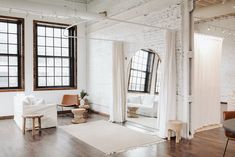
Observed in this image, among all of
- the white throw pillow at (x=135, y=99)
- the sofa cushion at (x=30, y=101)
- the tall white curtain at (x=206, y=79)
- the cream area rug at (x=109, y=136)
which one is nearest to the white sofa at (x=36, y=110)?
the sofa cushion at (x=30, y=101)

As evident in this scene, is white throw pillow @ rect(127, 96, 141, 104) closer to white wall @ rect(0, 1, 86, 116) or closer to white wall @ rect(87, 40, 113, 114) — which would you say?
white wall @ rect(87, 40, 113, 114)

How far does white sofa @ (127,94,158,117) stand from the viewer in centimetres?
693

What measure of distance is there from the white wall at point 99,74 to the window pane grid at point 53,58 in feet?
2.51

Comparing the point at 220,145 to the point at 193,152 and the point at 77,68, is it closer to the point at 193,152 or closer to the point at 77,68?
the point at 193,152

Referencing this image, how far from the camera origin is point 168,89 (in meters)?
5.28

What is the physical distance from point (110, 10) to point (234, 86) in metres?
6.85

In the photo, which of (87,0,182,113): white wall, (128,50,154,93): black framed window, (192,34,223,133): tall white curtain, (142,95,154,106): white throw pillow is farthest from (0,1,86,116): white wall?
(192,34,223,133): tall white curtain

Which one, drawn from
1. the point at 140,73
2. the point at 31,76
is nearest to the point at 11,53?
the point at 31,76

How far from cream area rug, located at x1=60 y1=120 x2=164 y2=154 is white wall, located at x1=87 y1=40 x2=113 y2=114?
165cm

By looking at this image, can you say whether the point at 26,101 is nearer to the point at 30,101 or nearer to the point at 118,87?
the point at 30,101

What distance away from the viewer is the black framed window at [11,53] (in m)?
7.70

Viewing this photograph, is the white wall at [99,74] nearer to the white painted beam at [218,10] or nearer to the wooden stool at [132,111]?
the wooden stool at [132,111]

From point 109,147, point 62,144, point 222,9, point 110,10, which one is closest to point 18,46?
point 110,10

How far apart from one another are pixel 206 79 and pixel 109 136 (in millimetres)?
2961
